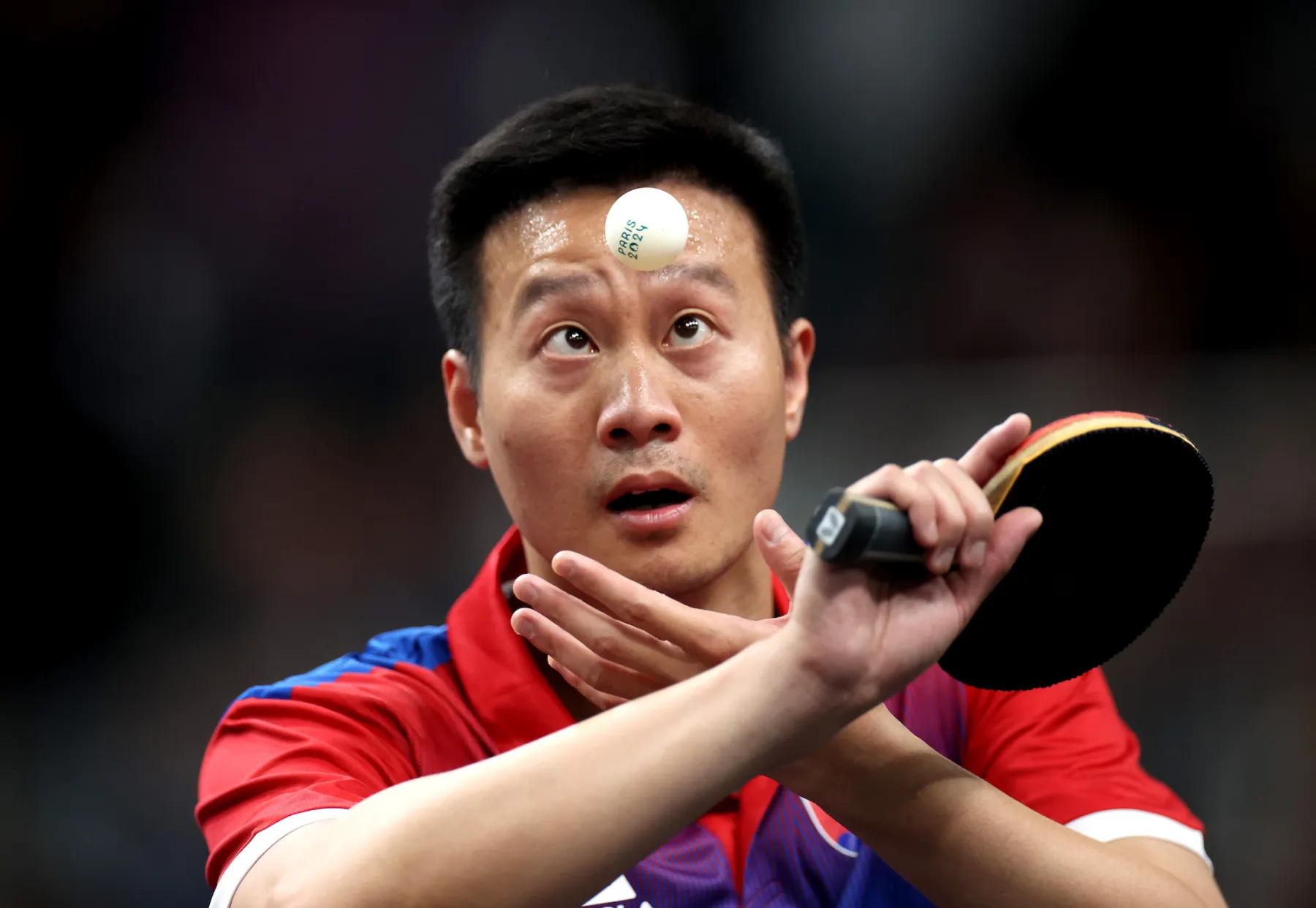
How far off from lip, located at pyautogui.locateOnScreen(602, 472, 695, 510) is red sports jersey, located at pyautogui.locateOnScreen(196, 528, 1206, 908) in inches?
16.2

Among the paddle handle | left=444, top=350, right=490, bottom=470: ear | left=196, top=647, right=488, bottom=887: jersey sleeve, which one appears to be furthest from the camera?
left=444, top=350, right=490, bottom=470: ear

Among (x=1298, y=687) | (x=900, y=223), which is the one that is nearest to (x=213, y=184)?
(x=900, y=223)

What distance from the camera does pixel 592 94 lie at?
101 inches

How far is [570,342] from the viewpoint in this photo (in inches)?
89.5

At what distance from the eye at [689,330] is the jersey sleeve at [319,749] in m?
0.78

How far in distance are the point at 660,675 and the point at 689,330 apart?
809 mm

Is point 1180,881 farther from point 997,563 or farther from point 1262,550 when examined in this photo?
point 1262,550

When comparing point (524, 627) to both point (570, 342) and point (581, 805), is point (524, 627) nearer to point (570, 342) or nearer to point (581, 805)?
point (581, 805)

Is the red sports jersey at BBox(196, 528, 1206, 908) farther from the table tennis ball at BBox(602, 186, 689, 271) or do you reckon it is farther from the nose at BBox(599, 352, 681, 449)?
the table tennis ball at BBox(602, 186, 689, 271)

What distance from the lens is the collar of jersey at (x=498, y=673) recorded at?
228cm

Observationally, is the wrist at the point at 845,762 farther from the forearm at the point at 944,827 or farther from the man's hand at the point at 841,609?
the man's hand at the point at 841,609

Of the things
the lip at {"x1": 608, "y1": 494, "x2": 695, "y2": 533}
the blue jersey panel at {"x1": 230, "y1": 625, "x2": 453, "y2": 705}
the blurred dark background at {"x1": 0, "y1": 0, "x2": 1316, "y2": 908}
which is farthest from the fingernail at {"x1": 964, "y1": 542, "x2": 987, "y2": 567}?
the blurred dark background at {"x1": 0, "y1": 0, "x2": 1316, "y2": 908}

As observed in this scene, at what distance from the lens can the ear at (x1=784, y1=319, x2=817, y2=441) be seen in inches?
107

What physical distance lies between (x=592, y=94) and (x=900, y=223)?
7.88ft
